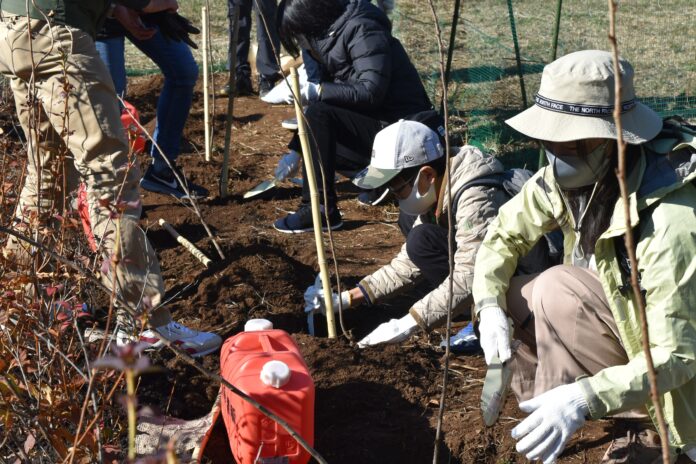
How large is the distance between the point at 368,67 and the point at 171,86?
1264 millimetres

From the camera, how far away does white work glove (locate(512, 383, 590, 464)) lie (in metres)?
2.17

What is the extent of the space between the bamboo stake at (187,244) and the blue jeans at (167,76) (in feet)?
2.45

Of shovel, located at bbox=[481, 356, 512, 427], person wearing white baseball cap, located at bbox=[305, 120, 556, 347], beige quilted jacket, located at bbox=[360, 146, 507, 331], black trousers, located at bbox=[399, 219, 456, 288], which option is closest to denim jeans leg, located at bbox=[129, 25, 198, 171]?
person wearing white baseball cap, located at bbox=[305, 120, 556, 347]

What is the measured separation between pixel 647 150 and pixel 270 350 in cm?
120

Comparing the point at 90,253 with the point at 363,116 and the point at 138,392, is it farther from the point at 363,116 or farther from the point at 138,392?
the point at 363,116

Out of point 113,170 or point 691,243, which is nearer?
point 691,243

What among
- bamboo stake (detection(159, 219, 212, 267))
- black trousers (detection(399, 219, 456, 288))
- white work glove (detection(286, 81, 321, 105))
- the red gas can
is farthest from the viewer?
white work glove (detection(286, 81, 321, 105))

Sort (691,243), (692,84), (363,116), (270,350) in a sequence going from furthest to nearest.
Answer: (692,84) < (363,116) < (270,350) < (691,243)

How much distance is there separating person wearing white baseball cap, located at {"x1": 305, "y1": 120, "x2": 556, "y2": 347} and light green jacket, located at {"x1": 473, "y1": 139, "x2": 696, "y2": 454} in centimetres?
77

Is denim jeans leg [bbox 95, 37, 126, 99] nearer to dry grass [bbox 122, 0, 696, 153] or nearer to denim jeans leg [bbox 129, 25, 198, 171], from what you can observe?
denim jeans leg [bbox 129, 25, 198, 171]

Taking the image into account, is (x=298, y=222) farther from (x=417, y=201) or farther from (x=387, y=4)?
(x=387, y=4)

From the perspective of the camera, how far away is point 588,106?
7.50 ft

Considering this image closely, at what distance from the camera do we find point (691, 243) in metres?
2.17

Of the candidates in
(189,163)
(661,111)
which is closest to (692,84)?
(661,111)
